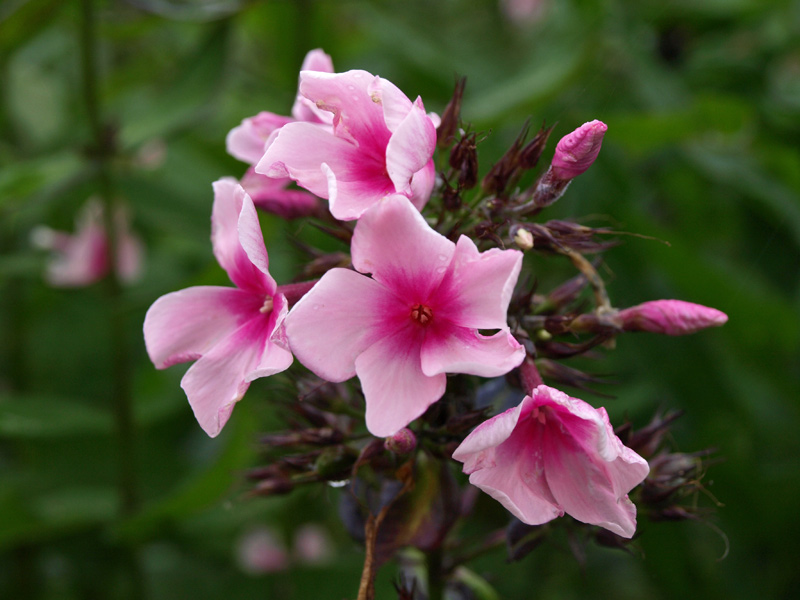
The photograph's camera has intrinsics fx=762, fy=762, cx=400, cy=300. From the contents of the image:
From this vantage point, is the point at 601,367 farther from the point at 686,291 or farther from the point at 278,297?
the point at 278,297

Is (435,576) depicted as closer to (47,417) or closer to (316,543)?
(47,417)

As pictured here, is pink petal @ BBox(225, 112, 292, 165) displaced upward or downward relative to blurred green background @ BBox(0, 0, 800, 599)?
upward

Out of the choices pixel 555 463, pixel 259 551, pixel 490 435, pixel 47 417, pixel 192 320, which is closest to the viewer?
pixel 490 435

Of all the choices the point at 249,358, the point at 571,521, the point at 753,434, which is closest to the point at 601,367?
the point at 753,434

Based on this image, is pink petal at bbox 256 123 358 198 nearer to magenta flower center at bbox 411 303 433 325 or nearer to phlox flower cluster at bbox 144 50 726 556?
phlox flower cluster at bbox 144 50 726 556

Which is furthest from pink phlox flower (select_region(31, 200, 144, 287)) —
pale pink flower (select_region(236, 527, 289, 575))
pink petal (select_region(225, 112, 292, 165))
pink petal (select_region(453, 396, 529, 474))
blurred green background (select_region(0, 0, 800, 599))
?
pink petal (select_region(453, 396, 529, 474))

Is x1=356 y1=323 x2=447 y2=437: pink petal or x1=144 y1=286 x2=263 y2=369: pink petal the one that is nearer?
x1=356 y1=323 x2=447 y2=437: pink petal

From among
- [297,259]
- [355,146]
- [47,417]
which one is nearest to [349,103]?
[355,146]
